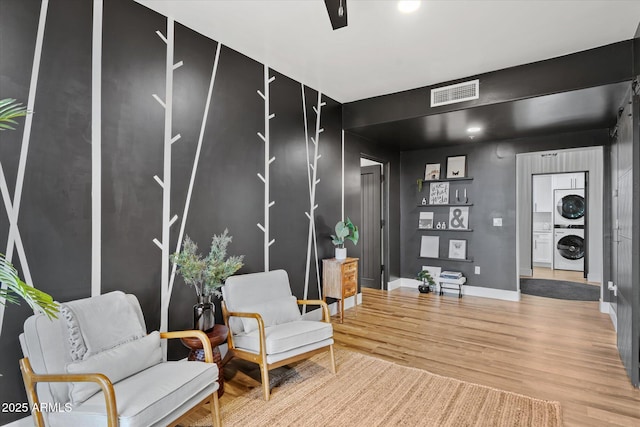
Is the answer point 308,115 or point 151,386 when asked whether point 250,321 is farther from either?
point 308,115

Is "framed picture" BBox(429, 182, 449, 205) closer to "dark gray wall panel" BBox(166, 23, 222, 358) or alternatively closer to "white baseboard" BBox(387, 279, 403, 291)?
"white baseboard" BBox(387, 279, 403, 291)

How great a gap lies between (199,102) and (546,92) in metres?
3.30

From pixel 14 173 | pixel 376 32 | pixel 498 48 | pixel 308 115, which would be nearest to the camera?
pixel 14 173

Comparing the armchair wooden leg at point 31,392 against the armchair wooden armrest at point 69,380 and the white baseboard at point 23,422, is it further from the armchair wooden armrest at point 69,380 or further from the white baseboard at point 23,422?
the white baseboard at point 23,422

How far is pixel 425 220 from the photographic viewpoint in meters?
6.09

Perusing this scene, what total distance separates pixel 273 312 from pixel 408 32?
103 inches

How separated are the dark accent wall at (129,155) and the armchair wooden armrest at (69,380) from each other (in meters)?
0.37

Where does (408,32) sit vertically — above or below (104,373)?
above

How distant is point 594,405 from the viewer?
234 cm

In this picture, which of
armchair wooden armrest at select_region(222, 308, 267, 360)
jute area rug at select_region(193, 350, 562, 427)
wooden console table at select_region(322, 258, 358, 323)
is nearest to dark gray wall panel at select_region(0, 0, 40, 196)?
armchair wooden armrest at select_region(222, 308, 267, 360)

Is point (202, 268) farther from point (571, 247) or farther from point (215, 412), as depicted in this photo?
point (571, 247)

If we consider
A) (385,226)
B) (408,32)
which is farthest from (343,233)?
(408,32)

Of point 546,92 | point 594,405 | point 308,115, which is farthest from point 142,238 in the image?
point 546,92

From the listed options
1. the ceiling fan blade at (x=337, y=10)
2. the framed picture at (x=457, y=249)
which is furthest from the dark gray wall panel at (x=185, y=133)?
the framed picture at (x=457, y=249)
